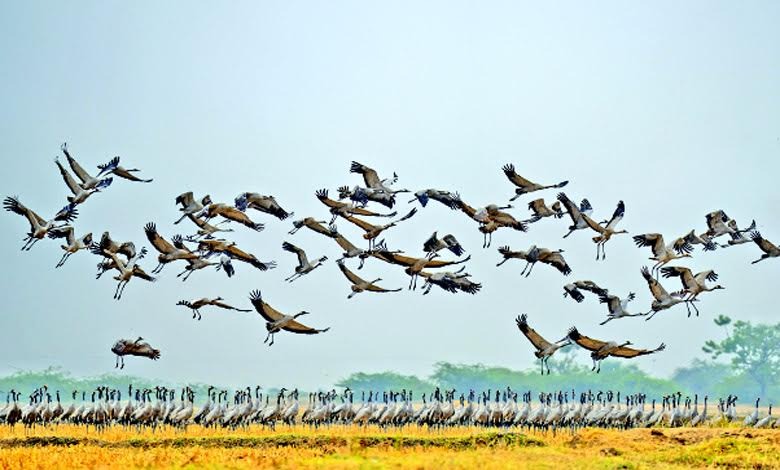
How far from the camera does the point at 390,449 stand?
106 feet

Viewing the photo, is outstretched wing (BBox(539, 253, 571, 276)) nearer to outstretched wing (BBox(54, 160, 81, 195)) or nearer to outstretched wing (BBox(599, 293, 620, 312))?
outstretched wing (BBox(599, 293, 620, 312))

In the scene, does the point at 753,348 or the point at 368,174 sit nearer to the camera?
the point at 368,174

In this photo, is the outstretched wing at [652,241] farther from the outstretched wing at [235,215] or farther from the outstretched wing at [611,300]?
the outstretched wing at [235,215]

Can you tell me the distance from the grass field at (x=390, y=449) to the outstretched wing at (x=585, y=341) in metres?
2.40

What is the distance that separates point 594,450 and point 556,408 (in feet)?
32.2

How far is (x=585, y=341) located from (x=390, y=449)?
19.3ft

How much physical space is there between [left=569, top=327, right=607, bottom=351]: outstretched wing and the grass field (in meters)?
2.40

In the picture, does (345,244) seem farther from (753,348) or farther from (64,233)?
(753,348)

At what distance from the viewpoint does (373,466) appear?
25594 millimetres

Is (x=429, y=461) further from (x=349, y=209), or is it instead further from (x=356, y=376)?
(x=356, y=376)

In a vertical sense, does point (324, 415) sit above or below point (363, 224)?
below

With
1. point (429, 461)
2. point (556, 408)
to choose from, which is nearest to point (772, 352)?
point (556, 408)

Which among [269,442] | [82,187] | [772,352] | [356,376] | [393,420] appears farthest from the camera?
[356,376]

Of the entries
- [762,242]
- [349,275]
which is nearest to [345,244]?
[349,275]
